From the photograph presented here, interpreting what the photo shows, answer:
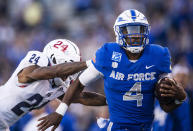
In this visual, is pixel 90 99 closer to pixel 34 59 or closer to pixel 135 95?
pixel 34 59

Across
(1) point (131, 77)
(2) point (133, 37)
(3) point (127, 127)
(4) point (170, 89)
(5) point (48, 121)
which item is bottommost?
(3) point (127, 127)

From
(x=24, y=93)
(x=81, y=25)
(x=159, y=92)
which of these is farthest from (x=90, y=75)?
(x=81, y=25)

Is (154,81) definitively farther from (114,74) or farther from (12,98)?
(12,98)

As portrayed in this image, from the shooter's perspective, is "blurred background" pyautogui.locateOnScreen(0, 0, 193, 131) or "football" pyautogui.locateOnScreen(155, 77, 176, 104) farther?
"blurred background" pyautogui.locateOnScreen(0, 0, 193, 131)

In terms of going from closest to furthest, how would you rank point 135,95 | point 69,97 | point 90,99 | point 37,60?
point 135,95
point 69,97
point 37,60
point 90,99

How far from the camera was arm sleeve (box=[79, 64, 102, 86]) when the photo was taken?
4.76 meters

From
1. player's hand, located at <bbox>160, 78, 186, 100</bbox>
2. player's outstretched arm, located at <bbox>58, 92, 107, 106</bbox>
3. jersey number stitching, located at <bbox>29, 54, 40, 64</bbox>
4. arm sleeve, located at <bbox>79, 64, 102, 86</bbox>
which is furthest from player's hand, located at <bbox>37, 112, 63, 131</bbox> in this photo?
player's hand, located at <bbox>160, 78, 186, 100</bbox>

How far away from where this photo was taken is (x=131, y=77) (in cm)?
460

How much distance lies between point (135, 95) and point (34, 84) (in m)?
1.21

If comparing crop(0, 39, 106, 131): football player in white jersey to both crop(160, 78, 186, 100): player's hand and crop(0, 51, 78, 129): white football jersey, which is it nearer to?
crop(0, 51, 78, 129): white football jersey

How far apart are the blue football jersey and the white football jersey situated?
0.80m

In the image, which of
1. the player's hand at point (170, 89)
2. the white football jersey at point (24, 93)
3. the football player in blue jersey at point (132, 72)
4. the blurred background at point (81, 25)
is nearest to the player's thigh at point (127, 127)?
the football player in blue jersey at point (132, 72)

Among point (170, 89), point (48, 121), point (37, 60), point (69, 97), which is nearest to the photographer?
point (170, 89)

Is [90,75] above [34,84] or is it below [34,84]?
above
